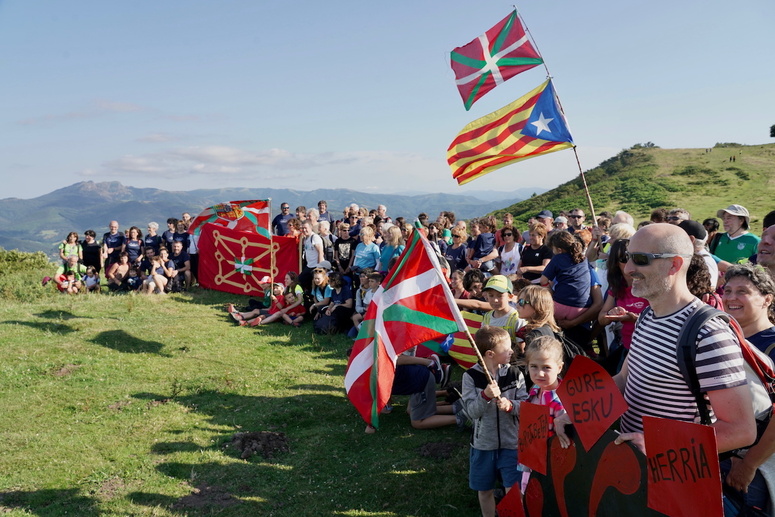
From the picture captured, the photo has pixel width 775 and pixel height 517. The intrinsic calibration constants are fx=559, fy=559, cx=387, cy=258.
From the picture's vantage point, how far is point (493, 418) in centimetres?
500

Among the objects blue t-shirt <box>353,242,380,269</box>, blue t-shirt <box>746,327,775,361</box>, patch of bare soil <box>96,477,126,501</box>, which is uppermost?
blue t-shirt <box>353,242,380,269</box>

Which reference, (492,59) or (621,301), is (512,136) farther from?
(621,301)

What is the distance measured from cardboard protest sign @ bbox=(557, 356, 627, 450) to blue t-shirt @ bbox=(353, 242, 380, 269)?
9.17 metres

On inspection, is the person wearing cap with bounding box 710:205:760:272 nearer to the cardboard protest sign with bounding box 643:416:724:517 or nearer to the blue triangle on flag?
the blue triangle on flag

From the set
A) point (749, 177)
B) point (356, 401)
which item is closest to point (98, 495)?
point (356, 401)

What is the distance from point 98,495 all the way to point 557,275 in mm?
6060

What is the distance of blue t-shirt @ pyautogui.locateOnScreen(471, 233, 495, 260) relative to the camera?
11852mm

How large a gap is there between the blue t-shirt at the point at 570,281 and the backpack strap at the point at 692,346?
4.40 m

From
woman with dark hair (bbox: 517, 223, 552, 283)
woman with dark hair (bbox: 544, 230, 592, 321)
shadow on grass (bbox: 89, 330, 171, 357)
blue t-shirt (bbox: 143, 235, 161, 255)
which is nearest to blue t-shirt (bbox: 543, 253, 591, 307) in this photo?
woman with dark hair (bbox: 544, 230, 592, 321)

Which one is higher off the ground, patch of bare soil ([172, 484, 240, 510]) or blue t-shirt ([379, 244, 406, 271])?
blue t-shirt ([379, 244, 406, 271])

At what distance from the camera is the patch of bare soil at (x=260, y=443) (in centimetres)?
714

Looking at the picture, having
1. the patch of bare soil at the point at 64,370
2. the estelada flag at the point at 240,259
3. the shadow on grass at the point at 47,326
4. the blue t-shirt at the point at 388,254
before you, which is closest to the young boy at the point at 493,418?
the blue t-shirt at the point at 388,254

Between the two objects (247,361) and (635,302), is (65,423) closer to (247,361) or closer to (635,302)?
(247,361)

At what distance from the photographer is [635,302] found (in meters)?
5.94
